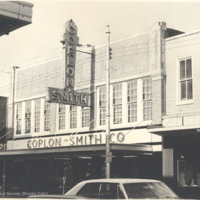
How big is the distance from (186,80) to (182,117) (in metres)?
2.18

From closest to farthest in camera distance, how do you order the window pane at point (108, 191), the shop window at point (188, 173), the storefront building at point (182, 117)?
the window pane at point (108, 191)
the storefront building at point (182, 117)
the shop window at point (188, 173)

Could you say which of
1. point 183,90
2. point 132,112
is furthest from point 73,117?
point 183,90

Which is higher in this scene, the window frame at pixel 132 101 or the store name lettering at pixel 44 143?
the window frame at pixel 132 101

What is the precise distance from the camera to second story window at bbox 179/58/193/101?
19.8 meters

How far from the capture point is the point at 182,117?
18453mm

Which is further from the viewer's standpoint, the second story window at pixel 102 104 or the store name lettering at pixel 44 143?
the store name lettering at pixel 44 143

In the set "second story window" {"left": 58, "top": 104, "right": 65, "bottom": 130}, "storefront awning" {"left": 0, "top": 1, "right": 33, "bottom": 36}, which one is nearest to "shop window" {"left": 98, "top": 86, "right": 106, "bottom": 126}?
"second story window" {"left": 58, "top": 104, "right": 65, "bottom": 130}

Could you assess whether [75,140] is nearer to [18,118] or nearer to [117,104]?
[117,104]

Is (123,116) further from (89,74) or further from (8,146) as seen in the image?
(8,146)

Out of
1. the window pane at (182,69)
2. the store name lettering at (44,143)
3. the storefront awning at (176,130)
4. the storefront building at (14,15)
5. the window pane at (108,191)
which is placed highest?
the window pane at (182,69)

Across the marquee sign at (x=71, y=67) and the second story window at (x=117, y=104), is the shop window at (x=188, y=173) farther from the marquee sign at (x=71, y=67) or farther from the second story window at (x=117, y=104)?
the marquee sign at (x=71, y=67)

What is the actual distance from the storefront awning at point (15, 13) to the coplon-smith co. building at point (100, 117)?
405 inches

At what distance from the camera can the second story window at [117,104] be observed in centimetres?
2288

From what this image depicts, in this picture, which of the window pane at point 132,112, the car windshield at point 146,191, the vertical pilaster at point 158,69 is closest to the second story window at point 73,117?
the window pane at point 132,112
